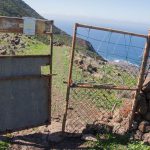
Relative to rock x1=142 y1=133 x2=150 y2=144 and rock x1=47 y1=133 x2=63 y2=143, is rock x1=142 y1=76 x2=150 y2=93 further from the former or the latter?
rock x1=47 y1=133 x2=63 y2=143

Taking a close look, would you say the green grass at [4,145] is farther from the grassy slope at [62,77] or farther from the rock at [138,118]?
the rock at [138,118]

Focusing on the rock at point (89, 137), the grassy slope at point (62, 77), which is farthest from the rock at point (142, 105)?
the rock at point (89, 137)

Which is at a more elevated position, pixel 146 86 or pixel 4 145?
pixel 146 86

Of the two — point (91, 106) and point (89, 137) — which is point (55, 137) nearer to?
point (89, 137)

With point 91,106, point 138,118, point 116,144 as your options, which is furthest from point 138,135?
point 91,106

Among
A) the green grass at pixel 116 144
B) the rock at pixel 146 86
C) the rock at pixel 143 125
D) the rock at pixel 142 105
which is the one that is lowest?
the green grass at pixel 116 144

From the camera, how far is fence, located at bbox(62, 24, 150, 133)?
1083cm

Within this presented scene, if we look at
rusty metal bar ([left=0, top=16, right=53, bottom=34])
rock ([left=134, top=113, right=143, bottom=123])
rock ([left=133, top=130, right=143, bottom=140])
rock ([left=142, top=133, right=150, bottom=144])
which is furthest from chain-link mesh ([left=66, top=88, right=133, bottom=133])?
rusty metal bar ([left=0, top=16, right=53, bottom=34])

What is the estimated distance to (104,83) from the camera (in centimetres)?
1387

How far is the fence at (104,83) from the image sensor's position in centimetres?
1083

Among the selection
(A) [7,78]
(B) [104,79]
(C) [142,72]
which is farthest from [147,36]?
(B) [104,79]

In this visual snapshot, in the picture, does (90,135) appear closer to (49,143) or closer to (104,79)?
(49,143)

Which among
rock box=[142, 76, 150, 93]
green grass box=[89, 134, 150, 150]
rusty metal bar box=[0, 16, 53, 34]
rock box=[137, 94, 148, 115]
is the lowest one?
green grass box=[89, 134, 150, 150]

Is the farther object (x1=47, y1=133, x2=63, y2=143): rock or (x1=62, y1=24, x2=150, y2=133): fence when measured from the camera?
(x1=47, y1=133, x2=63, y2=143): rock
